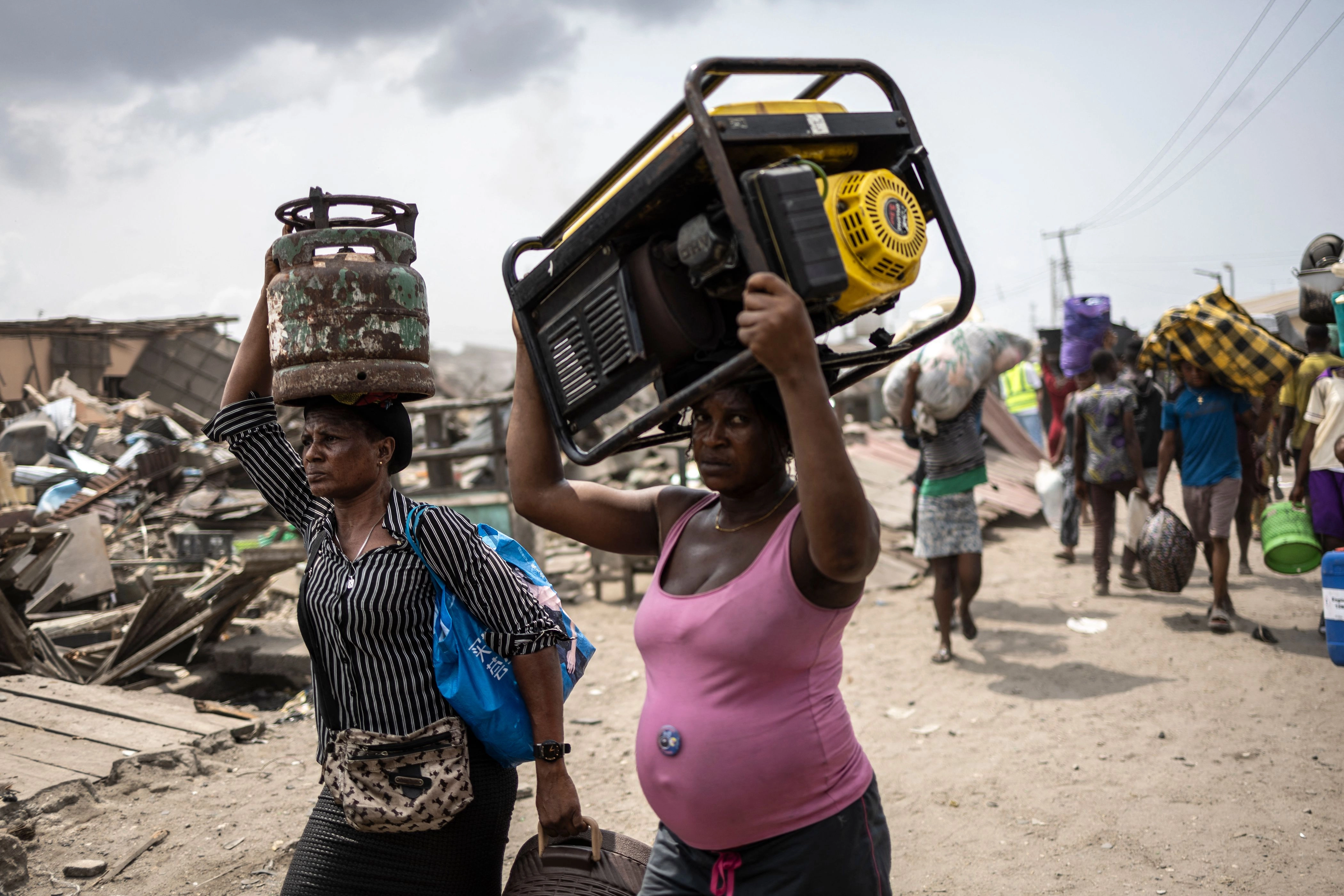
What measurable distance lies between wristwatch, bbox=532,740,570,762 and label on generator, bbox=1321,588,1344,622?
10.8 ft

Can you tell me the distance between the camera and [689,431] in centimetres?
199

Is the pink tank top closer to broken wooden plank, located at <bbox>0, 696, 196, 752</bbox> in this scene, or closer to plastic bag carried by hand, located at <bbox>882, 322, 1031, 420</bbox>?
broken wooden plank, located at <bbox>0, 696, 196, 752</bbox>

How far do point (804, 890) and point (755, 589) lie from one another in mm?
558

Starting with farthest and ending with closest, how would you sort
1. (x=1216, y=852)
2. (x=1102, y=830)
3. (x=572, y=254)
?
(x=1102, y=830), (x=1216, y=852), (x=572, y=254)

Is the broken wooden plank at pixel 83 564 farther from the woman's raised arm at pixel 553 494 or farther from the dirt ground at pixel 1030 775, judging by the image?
the woman's raised arm at pixel 553 494

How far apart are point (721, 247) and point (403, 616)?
126cm

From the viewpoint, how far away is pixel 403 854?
2.21 metres

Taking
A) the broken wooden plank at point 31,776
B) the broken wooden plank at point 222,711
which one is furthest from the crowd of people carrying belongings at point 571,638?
the broken wooden plank at point 222,711

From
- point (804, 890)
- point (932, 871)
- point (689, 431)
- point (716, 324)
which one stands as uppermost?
point (716, 324)

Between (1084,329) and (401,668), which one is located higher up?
(1084,329)

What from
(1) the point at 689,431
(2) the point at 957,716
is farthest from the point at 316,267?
(2) the point at 957,716

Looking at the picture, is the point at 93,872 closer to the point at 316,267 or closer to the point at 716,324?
the point at 316,267

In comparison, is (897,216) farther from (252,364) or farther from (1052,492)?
(1052,492)

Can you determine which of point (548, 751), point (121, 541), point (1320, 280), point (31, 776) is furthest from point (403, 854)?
point (121, 541)
